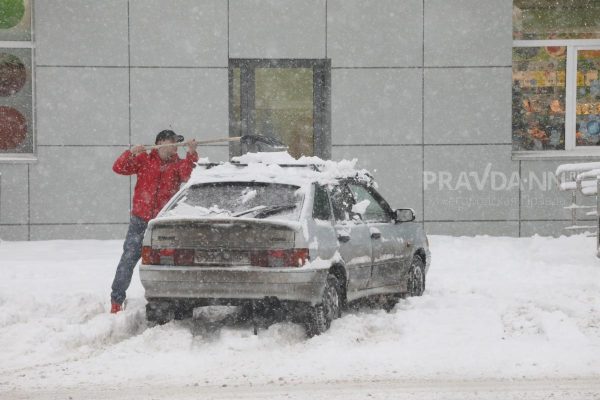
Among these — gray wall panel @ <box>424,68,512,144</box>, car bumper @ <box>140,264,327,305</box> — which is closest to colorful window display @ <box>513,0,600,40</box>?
gray wall panel @ <box>424,68,512,144</box>

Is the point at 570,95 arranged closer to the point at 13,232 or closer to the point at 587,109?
the point at 587,109

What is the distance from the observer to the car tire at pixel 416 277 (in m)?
11.0

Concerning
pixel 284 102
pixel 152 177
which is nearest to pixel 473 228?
pixel 284 102

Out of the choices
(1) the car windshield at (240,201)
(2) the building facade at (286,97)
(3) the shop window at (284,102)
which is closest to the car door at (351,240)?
(1) the car windshield at (240,201)

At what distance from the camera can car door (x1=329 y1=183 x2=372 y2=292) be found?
9375 mm

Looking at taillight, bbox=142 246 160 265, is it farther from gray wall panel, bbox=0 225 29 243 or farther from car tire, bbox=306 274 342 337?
gray wall panel, bbox=0 225 29 243

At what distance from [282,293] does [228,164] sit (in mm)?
1682

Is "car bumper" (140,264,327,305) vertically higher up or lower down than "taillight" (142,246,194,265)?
lower down

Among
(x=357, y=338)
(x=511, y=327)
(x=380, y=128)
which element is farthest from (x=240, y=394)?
(x=380, y=128)

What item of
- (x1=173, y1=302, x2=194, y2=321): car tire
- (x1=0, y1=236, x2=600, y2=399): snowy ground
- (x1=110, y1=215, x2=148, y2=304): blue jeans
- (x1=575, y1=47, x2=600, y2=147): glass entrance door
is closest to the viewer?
(x1=0, y1=236, x2=600, y2=399): snowy ground

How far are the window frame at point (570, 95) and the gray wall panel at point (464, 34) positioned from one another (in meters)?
0.55

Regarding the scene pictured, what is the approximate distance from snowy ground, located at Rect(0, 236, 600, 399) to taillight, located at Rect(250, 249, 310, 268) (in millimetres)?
569

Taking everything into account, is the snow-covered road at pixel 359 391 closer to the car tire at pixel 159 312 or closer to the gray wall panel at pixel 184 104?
the car tire at pixel 159 312

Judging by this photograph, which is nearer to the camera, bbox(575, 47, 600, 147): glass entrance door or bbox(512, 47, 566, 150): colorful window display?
bbox(512, 47, 566, 150): colorful window display
